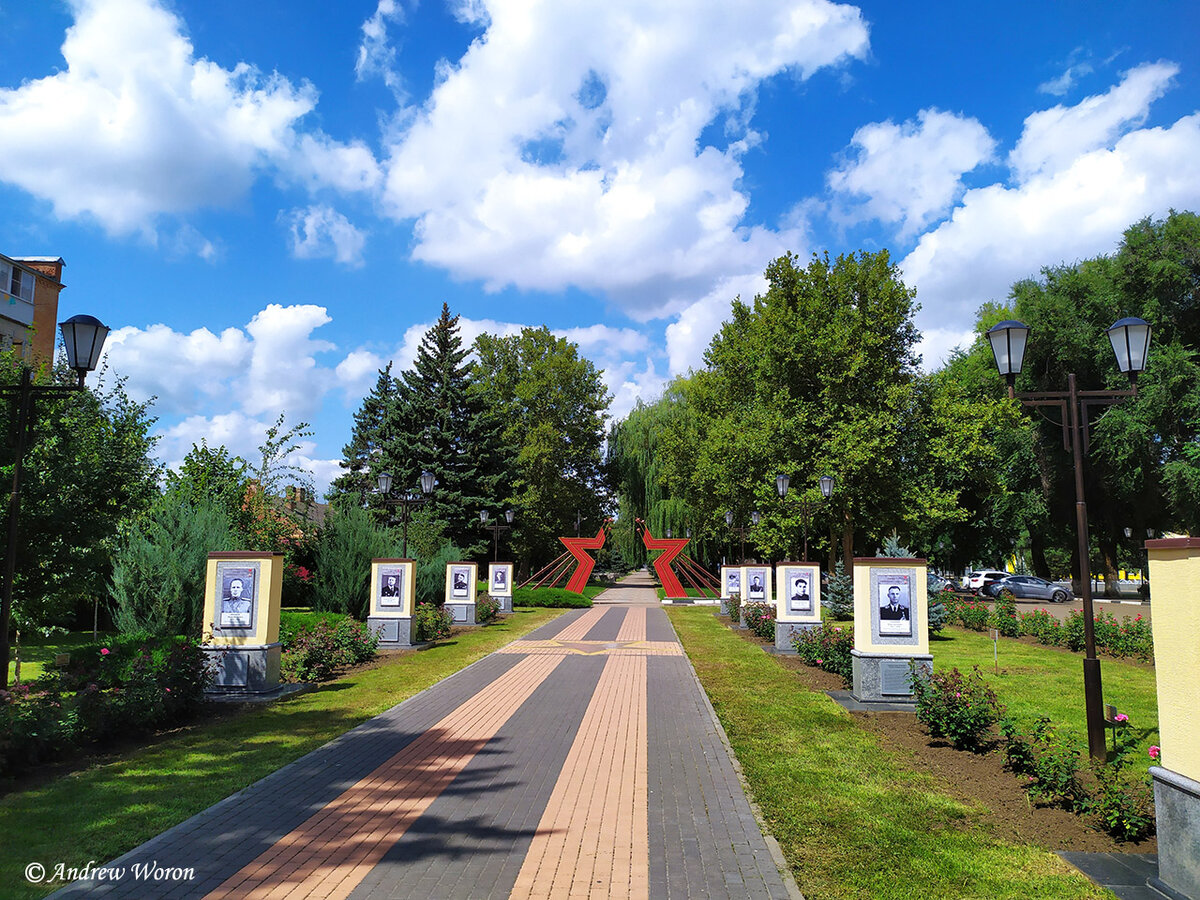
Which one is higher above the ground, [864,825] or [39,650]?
[864,825]

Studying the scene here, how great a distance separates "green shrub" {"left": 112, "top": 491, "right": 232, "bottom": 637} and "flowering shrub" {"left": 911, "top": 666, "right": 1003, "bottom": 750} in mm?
11018

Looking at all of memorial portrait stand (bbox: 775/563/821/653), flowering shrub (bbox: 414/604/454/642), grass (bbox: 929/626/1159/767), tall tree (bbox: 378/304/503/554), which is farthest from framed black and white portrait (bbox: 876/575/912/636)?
tall tree (bbox: 378/304/503/554)

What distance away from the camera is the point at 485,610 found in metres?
25.0

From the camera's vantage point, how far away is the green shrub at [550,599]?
33.2 metres

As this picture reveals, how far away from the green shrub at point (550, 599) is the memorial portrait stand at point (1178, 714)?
2959 centimetres

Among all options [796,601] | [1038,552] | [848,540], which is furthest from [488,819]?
[1038,552]

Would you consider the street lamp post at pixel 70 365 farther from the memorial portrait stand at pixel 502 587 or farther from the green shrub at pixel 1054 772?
the memorial portrait stand at pixel 502 587

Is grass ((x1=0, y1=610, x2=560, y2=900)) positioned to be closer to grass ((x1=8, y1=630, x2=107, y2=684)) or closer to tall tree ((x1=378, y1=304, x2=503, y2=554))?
grass ((x1=8, y1=630, x2=107, y2=684))

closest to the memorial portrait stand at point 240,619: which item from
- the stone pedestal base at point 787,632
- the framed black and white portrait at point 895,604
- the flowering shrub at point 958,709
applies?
the framed black and white portrait at point 895,604

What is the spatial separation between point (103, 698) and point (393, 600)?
9.19 meters

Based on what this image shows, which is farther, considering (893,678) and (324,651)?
(324,651)

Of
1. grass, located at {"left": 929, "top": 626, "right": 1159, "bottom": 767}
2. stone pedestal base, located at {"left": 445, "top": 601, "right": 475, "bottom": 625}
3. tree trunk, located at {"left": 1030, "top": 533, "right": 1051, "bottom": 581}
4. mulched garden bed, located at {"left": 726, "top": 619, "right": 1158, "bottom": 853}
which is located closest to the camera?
mulched garden bed, located at {"left": 726, "top": 619, "right": 1158, "bottom": 853}

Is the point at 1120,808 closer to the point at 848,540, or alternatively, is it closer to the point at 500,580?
the point at 848,540

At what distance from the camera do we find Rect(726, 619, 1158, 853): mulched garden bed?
17.1 ft
